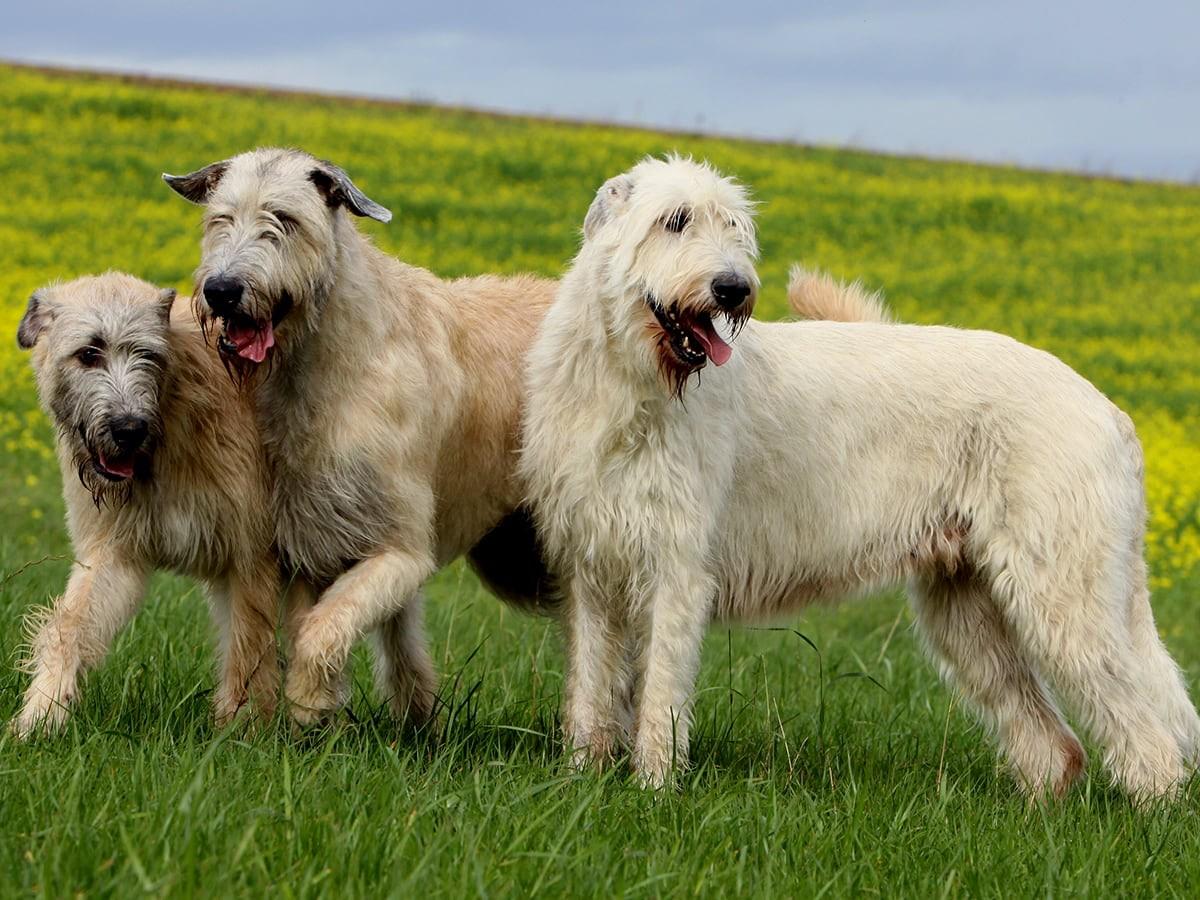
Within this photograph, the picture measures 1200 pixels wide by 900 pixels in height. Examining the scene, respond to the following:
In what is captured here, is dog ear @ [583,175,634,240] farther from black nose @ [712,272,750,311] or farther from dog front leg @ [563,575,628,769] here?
dog front leg @ [563,575,628,769]

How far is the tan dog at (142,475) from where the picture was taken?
528 centimetres

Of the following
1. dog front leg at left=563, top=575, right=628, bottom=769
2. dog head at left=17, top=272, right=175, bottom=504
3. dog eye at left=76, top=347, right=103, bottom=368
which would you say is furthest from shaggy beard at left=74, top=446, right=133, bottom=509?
dog front leg at left=563, top=575, right=628, bottom=769

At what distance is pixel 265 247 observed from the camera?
511 cm

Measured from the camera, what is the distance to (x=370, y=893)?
11.8 ft

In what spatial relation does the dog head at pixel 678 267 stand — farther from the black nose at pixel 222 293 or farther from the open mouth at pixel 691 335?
the black nose at pixel 222 293

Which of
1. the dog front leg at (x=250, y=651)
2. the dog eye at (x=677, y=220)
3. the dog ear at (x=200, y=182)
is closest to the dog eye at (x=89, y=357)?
the dog ear at (x=200, y=182)

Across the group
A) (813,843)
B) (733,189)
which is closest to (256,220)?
(733,189)

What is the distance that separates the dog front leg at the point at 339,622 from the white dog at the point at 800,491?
0.59 metres

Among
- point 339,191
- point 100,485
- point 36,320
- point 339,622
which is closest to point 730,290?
point 339,191

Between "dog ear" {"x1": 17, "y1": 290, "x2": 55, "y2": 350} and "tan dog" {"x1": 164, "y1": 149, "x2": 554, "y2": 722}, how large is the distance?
0.64 m

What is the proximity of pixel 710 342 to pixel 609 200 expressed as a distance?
72cm

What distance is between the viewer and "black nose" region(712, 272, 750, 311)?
4.96 m

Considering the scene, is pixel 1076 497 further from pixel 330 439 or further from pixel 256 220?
pixel 256 220

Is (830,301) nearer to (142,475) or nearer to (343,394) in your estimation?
(343,394)
